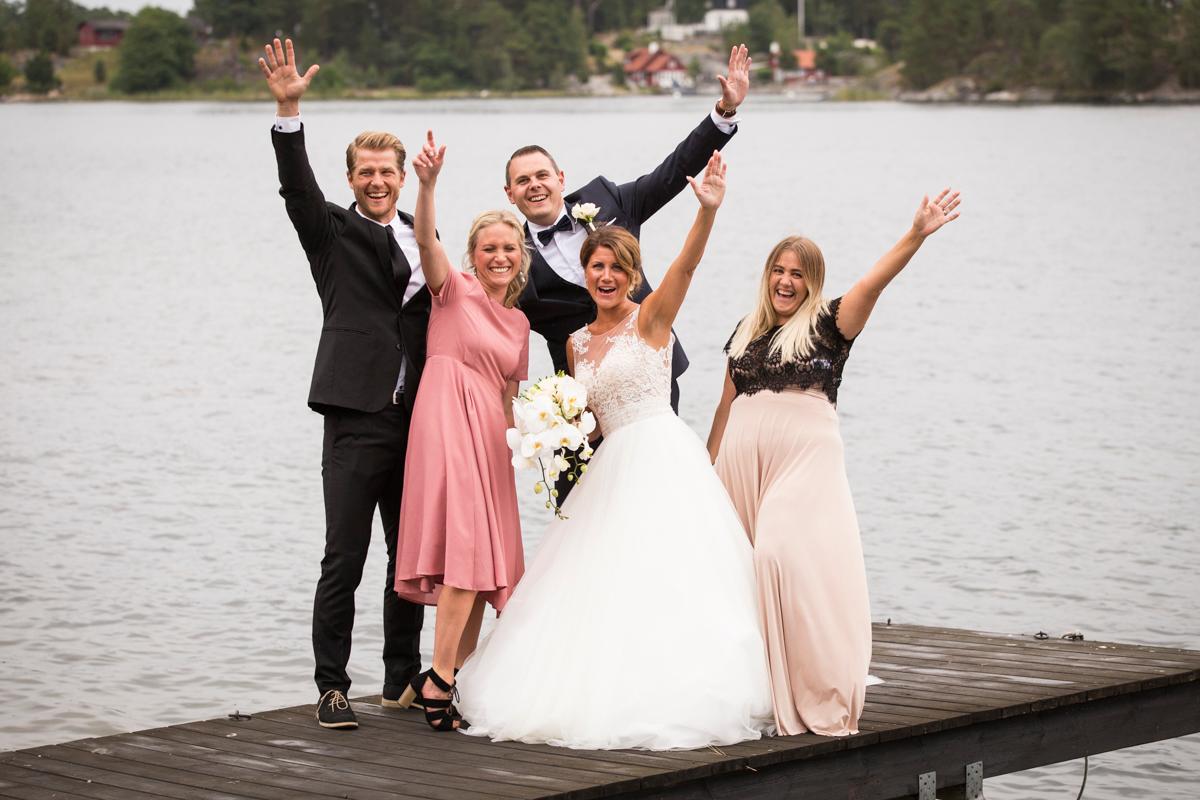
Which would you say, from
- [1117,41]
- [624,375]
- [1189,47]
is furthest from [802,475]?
[1117,41]

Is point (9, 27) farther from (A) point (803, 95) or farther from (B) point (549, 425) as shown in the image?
(B) point (549, 425)

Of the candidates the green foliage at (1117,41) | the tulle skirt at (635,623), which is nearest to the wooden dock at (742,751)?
the tulle skirt at (635,623)

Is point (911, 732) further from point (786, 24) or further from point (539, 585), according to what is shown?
point (786, 24)

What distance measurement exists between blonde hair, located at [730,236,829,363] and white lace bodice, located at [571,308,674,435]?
378 millimetres

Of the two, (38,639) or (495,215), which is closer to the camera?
(495,215)

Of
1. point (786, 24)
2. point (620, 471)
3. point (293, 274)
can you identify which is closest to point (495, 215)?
point (620, 471)

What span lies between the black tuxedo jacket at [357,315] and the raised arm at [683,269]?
2.73 ft

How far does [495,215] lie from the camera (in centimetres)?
593

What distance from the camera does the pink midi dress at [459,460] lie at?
5.78 metres

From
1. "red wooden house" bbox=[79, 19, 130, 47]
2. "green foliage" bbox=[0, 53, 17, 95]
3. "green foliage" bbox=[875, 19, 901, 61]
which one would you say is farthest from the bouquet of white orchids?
"red wooden house" bbox=[79, 19, 130, 47]

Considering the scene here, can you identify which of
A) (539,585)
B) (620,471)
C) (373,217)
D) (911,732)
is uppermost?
(373,217)

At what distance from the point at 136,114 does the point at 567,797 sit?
12085 centimetres

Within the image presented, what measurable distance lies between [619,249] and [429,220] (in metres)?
0.72

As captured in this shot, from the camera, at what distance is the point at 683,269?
5.82m
